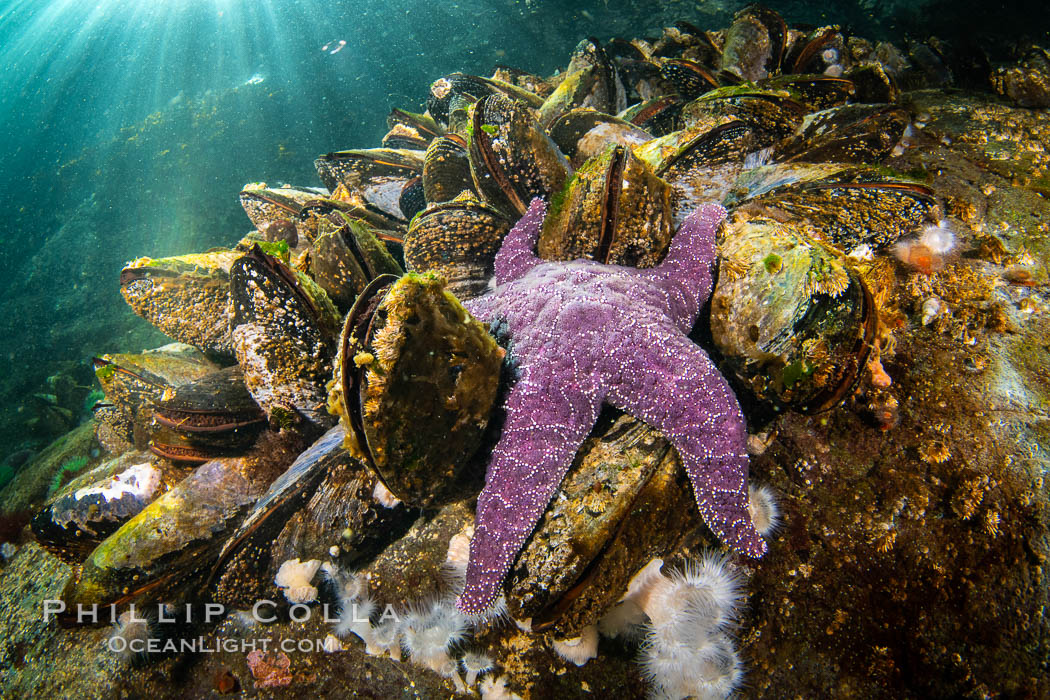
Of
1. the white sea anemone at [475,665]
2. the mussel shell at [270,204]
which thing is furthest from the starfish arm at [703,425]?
the mussel shell at [270,204]

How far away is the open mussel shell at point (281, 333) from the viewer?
2520 mm

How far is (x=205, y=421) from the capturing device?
2.80 meters

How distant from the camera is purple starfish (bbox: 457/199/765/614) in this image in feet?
5.67

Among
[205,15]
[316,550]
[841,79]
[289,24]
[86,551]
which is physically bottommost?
[86,551]

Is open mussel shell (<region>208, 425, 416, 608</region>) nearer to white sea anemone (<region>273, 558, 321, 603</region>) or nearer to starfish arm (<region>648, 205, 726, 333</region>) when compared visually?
white sea anemone (<region>273, 558, 321, 603</region>)

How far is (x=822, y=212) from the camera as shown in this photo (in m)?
2.33

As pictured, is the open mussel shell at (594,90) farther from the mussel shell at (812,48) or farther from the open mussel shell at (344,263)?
the open mussel shell at (344,263)

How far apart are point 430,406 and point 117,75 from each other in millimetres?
28099

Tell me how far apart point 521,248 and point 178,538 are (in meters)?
2.86

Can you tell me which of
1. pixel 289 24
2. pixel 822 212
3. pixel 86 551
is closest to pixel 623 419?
pixel 822 212

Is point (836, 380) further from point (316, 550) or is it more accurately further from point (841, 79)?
point (841, 79)

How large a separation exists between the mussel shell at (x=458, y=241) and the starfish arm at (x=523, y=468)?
136 centimetres

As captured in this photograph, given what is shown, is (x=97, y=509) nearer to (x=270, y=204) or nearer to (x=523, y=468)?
(x=270, y=204)

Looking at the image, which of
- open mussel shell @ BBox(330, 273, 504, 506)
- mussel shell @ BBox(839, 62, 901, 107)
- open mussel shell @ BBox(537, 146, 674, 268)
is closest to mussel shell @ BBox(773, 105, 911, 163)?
mussel shell @ BBox(839, 62, 901, 107)
